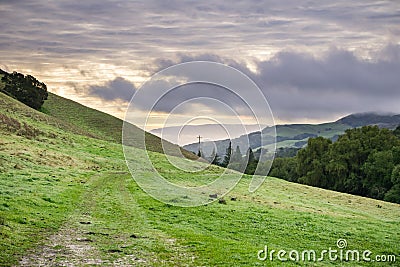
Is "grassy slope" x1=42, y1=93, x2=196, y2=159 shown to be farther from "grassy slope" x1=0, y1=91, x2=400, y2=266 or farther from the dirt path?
the dirt path

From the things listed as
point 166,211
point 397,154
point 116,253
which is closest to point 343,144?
point 397,154

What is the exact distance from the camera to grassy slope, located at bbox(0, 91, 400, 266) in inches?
690

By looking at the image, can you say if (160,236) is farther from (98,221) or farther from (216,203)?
(216,203)

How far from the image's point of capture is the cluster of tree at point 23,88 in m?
94.8

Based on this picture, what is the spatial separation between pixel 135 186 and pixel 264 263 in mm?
24845

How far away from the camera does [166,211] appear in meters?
29.2

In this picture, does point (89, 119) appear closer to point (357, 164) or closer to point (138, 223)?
point (357, 164)

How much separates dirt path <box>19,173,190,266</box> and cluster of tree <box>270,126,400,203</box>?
5380cm

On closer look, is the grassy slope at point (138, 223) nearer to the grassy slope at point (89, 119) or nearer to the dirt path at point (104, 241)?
the dirt path at point (104, 241)

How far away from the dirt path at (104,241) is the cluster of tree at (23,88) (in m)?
72.0

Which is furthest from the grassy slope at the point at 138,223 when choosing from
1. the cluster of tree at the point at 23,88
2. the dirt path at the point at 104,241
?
the cluster of tree at the point at 23,88

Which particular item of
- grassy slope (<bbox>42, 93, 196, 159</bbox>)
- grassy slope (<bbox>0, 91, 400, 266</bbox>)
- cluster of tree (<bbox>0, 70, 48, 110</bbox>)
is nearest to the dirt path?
grassy slope (<bbox>0, 91, 400, 266</bbox>)

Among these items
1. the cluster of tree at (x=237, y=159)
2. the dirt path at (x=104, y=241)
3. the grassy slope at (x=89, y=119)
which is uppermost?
the grassy slope at (x=89, y=119)

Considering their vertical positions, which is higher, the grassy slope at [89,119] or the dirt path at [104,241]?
the grassy slope at [89,119]
